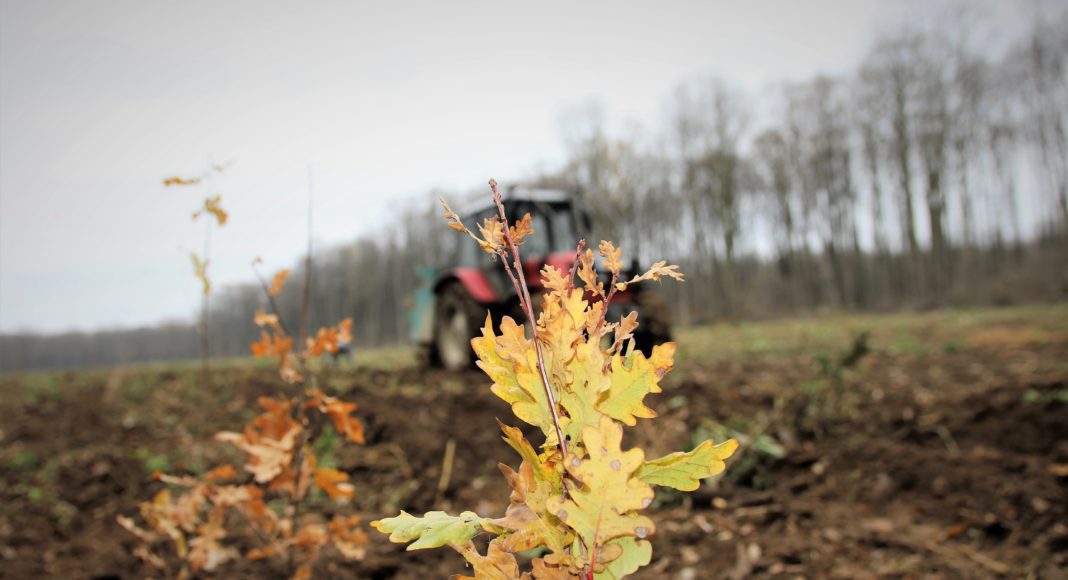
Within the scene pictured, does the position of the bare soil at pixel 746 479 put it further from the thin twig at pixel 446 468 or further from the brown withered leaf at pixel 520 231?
the brown withered leaf at pixel 520 231

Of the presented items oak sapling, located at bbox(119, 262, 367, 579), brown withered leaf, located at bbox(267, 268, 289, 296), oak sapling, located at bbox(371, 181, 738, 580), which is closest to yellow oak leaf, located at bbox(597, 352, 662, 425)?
oak sapling, located at bbox(371, 181, 738, 580)

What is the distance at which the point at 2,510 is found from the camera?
11.4 ft

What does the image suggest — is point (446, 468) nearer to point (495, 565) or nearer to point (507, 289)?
point (495, 565)

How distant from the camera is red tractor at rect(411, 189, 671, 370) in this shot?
5906 millimetres

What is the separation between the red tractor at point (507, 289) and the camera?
5906mm

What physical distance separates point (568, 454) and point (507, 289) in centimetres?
579

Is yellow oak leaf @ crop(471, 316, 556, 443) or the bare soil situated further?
the bare soil

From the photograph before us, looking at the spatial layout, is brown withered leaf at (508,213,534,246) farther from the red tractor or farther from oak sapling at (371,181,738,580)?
the red tractor

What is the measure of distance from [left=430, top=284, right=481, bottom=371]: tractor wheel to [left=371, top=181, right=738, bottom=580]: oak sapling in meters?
6.01

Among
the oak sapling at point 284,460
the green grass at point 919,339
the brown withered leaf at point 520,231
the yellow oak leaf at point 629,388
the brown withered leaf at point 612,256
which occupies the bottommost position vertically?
the green grass at point 919,339

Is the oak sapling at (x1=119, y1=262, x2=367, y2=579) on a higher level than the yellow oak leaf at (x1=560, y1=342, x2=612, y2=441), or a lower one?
lower

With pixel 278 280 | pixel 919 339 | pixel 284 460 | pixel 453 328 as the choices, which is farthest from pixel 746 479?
pixel 919 339

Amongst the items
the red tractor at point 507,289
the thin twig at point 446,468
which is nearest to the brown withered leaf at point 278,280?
the thin twig at point 446,468

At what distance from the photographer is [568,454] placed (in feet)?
2.05
